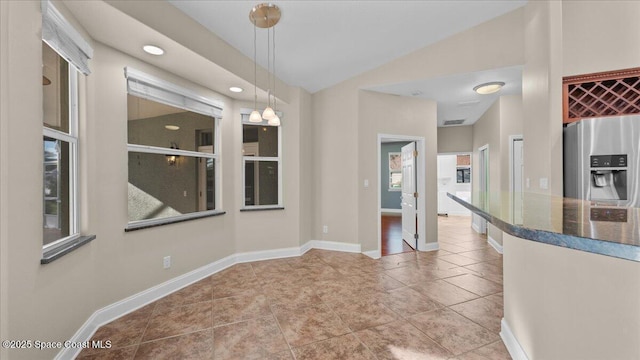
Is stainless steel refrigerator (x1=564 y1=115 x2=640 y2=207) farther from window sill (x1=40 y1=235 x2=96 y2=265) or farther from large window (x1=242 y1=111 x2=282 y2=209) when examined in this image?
window sill (x1=40 y1=235 x2=96 y2=265)

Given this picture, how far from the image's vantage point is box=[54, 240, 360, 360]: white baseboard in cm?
207

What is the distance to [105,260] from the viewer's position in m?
2.34

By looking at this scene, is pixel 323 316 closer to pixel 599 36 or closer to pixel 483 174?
pixel 599 36

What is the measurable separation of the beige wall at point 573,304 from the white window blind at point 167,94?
350 cm

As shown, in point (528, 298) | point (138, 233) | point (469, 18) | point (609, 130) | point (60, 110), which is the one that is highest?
point (469, 18)

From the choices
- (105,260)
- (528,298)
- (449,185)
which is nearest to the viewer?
(528,298)

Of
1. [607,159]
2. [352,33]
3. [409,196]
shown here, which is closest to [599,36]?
[607,159]

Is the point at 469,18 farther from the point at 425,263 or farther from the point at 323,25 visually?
the point at 425,263

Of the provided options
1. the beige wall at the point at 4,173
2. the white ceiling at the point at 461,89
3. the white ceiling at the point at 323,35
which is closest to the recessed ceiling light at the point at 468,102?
the white ceiling at the point at 461,89

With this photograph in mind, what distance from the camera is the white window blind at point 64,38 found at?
1.65 meters

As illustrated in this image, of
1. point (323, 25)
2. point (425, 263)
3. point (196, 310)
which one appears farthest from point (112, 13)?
point (425, 263)

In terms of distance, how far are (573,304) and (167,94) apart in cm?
365

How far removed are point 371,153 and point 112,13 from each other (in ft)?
11.5

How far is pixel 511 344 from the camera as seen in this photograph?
193 centimetres
